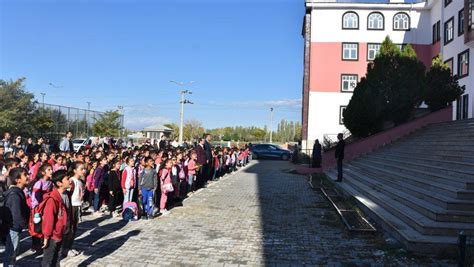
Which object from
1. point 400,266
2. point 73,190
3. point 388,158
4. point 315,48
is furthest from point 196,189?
point 315,48

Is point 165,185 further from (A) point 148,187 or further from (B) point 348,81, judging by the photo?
(B) point 348,81

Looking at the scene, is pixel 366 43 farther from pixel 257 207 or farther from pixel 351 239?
pixel 351 239

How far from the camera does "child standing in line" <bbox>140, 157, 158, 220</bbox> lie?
33.8ft

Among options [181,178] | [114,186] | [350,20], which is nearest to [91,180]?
[114,186]

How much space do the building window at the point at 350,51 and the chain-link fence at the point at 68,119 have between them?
2360 centimetres

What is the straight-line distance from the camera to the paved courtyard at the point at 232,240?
278 inches

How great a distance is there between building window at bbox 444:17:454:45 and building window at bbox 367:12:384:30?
22.6 feet

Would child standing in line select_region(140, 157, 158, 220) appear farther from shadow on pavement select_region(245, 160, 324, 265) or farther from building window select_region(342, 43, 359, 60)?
building window select_region(342, 43, 359, 60)

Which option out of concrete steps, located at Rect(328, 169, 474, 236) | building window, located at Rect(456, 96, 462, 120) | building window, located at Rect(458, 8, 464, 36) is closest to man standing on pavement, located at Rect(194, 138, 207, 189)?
concrete steps, located at Rect(328, 169, 474, 236)

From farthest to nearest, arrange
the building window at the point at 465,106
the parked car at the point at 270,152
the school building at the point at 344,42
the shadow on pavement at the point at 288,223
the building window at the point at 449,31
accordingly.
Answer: the parked car at the point at 270,152 → the school building at the point at 344,42 → the building window at the point at 449,31 → the building window at the point at 465,106 → the shadow on pavement at the point at 288,223

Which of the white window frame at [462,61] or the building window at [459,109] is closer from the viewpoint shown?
the white window frame at [462,61]

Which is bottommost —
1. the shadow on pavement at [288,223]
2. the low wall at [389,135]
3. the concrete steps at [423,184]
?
the shadow on pavement at [288,223]

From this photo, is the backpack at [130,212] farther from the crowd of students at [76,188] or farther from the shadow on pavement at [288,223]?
the shadow on pavement at [288,223]

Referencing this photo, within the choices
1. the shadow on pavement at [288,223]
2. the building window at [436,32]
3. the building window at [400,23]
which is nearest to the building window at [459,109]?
the building window at [436,32]
